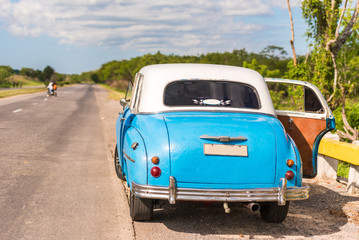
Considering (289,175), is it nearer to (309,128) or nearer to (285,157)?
(285,157)

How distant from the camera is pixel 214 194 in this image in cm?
454

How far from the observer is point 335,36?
12.6 meters

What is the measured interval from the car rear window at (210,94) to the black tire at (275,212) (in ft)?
4.08

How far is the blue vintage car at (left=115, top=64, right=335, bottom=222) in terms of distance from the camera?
4.61m

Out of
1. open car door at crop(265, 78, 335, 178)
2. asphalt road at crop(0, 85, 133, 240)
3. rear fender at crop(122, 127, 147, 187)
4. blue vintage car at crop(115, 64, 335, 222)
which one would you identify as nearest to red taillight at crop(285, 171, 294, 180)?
blue vintage car at crop(115, 64, 335, 222)

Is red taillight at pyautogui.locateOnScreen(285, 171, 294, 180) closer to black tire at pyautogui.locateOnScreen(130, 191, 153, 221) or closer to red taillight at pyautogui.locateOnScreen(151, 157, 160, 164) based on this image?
red taillight at pyautogui.locateOnScreen(151, 157, 160, 164)

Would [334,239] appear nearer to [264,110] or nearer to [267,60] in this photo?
[264,110]

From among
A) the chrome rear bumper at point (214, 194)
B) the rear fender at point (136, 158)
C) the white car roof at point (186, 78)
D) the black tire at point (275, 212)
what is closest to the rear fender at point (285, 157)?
the chrome rear bumper at point (214, 194)

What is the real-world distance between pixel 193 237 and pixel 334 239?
1.55 metres

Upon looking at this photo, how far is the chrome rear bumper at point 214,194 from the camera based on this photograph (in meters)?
4.52

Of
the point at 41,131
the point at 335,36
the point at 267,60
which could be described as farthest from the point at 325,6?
the point at 267,60

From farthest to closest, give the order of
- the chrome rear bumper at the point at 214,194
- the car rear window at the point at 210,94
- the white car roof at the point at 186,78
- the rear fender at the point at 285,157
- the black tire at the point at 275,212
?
1. the car rear window at the point at 210,94
2. the white car roof at the point at 186,78
3. the black tire at the point at 275,212
4. the rear fender at the point at 285,157
5. the chrome rear bumper at the point at 214,194

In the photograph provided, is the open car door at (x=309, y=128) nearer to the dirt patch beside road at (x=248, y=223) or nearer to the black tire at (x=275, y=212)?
the dirt patch beside road at (x=248, y=223)

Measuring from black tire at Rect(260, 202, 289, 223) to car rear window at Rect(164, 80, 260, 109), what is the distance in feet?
4.08
